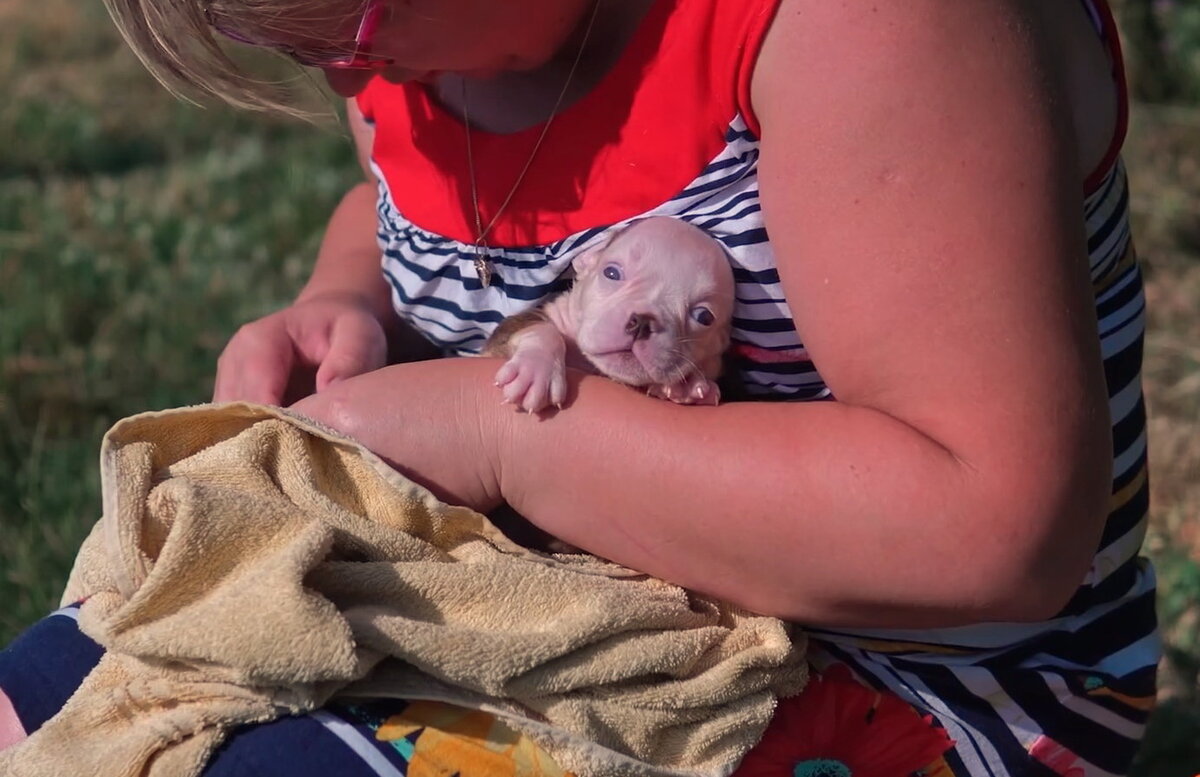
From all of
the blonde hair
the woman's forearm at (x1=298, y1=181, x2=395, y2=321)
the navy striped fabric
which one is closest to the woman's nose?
the blonde hair

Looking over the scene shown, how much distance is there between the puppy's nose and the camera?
171 cm

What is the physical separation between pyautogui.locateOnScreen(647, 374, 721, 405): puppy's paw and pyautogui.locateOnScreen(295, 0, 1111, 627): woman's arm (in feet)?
0.48

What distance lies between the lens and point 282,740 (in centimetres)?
135

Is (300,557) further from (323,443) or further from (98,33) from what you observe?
(98,33)

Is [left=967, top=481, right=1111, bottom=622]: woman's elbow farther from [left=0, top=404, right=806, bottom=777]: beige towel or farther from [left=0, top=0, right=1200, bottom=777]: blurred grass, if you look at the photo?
[left=0, top=0, right=1200, bottom=777]: blurred grass

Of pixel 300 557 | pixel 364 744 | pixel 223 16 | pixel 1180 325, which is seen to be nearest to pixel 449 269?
pixel 223 16

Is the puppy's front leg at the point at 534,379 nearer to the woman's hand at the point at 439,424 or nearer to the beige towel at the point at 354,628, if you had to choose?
the woman's hand at the point at 439,424

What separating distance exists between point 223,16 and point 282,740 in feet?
2.42

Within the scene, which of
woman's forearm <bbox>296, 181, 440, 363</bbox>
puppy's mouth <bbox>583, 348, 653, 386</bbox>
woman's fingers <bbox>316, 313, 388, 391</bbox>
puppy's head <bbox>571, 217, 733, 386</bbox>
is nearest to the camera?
puppy's head <bbox>571, 217, 733, 386</bbox>

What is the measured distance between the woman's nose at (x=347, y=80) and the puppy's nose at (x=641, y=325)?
0.42 metres

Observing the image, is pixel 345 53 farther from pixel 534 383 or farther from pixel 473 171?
pixel 534 383

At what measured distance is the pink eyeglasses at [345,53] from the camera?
1501mm

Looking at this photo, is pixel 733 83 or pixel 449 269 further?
pixel 449 269

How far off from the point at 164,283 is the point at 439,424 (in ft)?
8.30
